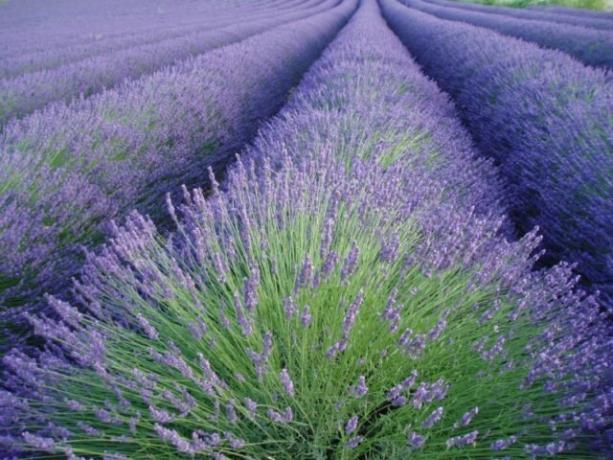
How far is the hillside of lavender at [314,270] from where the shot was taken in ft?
4.55

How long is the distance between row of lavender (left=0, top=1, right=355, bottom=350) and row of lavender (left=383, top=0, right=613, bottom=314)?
8.76ft

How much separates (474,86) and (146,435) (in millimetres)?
5333

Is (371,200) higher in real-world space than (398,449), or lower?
higher

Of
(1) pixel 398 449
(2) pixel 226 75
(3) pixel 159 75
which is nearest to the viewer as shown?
(1) pixel 398 449

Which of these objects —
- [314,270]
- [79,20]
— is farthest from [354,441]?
[79,20]

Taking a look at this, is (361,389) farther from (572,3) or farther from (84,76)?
(572,3)

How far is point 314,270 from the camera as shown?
1.72 meters

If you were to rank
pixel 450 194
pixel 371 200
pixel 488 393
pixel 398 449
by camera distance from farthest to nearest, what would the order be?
pixel 450 194 → pixel 371 200 → pixel 488 393 → pixel 398 449

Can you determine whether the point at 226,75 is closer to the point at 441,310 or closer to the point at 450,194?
the point at 450,194

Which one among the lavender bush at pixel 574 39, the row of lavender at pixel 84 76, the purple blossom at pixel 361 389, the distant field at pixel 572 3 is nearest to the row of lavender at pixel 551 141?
the lavender bush at pixel 574 39

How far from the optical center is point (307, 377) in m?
1.53

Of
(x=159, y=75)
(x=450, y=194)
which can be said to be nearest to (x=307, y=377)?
(x=450, y=194)

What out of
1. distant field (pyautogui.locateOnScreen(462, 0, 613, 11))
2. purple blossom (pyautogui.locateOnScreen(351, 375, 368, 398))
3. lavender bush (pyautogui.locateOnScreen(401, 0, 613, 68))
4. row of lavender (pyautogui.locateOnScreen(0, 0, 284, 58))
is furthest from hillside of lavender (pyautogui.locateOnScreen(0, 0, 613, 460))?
distant field (pyautogui.locateOnScreen(462, 0, 613, 11))

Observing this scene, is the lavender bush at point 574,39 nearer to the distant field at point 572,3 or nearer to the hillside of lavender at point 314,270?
the hillside of lavender at point 314,270
